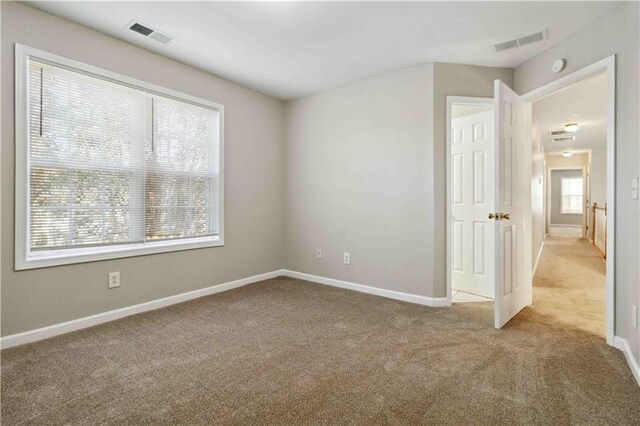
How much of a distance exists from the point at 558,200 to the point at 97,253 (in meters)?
15.1

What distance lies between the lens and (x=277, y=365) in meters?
1.95

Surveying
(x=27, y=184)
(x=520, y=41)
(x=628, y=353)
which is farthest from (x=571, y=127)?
(x=27, y=184)

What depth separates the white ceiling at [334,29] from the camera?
7.33ft

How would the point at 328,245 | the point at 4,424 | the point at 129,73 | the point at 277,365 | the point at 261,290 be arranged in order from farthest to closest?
1. the point at 328,245
2. the point at 261,290
3. the point at 129,73
4. the point at 277,365
5. the point at 4,424

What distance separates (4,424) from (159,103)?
2.66m

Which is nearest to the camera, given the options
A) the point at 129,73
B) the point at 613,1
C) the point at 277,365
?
the point at 277,365

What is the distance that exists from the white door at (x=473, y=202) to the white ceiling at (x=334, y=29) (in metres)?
0.73

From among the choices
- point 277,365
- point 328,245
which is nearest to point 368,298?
point 328,245

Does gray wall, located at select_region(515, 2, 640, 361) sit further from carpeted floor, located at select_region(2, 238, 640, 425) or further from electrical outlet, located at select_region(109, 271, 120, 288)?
electrical outlet, located at select_region(109, 271, 120, 288)

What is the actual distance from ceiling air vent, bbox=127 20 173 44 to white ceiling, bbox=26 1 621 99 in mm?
47

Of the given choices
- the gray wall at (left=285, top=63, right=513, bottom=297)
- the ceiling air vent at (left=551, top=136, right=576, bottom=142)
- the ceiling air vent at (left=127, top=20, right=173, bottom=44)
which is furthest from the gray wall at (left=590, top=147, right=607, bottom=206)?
the ceiling air vent at (left=127, top=20, right=173, bottom=44)

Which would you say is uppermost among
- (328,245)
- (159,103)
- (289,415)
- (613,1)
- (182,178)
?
(613,1)

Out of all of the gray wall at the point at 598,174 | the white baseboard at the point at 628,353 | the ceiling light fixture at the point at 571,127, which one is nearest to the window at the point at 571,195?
the gray wall at the point at 598,174

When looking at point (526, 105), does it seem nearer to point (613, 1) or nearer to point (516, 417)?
point (613, 1)
